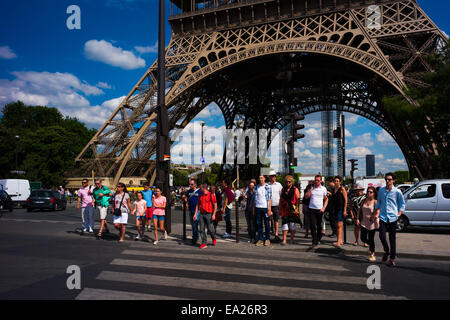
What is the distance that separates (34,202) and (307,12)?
70.9ft

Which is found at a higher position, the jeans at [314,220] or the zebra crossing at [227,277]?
the jeans at [314,220]

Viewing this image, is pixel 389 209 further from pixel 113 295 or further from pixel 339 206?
pixel 113 295

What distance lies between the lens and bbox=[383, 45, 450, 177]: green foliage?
1606cm

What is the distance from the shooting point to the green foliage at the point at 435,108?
1606 cm

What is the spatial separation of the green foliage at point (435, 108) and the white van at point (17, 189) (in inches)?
1059

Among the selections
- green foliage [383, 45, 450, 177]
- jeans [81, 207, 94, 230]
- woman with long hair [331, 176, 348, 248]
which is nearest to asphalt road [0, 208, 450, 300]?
woman with long hair [331, 176, 348, 248]

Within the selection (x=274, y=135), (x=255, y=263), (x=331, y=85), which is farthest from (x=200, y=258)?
(x=274, y=135)

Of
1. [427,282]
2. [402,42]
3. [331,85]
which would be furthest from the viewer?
[331,85]

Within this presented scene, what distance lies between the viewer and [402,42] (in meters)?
21.0

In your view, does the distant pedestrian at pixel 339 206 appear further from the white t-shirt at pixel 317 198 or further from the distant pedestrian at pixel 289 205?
the distant pedestrian at pixel 289 205

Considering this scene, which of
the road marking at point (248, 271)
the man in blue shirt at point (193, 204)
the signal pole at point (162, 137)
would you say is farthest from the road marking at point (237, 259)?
the signal pole at point (162, 137)

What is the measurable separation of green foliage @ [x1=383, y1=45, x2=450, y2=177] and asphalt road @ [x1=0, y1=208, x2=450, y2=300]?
452 inches

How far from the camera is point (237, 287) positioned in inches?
201
